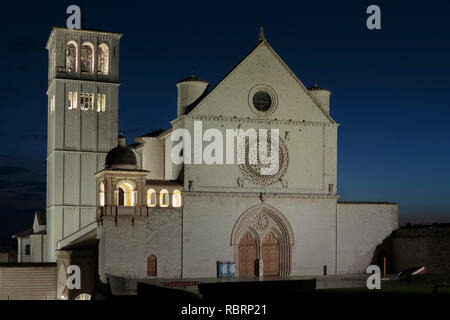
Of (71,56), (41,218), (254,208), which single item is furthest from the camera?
(41,218)

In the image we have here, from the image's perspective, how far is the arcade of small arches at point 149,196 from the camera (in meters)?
47.1

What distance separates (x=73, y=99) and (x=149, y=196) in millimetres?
15965

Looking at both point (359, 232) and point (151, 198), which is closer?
point (151, 198)

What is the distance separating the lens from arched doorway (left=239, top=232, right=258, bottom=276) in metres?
49.6

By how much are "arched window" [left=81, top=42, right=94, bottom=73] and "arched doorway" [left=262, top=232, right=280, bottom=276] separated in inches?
829

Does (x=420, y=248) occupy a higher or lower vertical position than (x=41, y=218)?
lower

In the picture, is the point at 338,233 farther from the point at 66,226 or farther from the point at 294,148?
the point at 66,226

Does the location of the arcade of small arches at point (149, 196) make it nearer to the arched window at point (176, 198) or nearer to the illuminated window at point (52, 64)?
the arched window at point (176, 198)

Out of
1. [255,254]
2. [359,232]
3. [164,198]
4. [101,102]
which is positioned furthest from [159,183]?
[101,102]

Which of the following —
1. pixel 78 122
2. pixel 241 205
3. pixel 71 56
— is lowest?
pixel 241 205

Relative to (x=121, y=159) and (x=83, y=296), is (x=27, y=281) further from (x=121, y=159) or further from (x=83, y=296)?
(x=121, y=159)

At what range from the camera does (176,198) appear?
48.5m

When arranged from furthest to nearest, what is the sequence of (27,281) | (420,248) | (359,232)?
(359,232) < (27,281) < (420,248)
